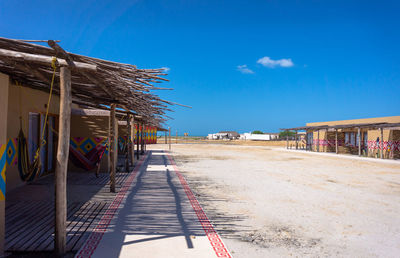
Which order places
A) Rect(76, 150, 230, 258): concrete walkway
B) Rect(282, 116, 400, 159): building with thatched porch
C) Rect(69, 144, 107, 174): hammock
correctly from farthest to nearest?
Rect(282, 116, 400, 159): building with thatched porch → Rect(69, 144, 107, 174): hammock → Rect(76, 150, 230, 258): concrete walkway

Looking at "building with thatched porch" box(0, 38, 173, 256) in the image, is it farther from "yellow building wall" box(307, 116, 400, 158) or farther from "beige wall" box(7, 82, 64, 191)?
"yellow building wall" box(307, 116, 400, 158)

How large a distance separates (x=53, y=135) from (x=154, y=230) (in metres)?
5.66

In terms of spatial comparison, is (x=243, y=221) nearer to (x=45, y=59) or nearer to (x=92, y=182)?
(x=45, y=59)

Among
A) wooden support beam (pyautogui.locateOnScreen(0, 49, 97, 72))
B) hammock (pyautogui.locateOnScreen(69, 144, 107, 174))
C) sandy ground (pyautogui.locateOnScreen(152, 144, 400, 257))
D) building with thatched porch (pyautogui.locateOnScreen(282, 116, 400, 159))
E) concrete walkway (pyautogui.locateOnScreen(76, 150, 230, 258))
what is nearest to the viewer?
wooden support beam (pyautogui.locateOnScreen(0, 49, 97, 72))

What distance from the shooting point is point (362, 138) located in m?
18.2

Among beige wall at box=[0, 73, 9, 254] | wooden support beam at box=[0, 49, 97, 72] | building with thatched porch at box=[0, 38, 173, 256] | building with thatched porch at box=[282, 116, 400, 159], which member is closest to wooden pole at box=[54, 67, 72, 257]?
building with thatched porch at box=[0, 38, 173, 256]

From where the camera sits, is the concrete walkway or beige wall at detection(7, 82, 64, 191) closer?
the concrete walkway

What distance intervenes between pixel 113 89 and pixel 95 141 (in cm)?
456

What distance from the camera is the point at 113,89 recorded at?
3.92m

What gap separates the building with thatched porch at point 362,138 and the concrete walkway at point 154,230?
45.8 feet

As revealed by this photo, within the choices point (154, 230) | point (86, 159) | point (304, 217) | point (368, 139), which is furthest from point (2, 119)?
point (368, 139)

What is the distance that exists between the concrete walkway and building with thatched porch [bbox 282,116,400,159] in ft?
45.8

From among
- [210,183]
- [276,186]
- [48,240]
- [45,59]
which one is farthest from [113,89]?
[276,186]

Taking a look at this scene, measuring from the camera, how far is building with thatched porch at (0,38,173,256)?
2.60 m
